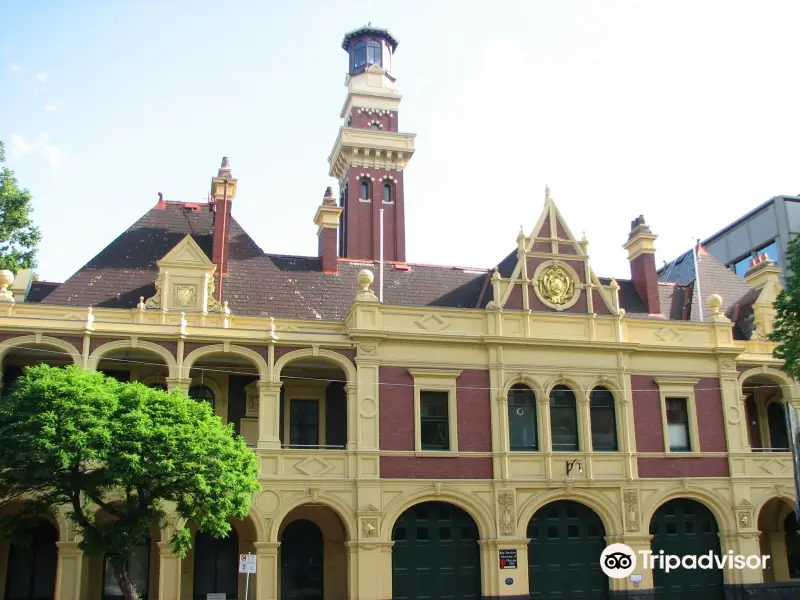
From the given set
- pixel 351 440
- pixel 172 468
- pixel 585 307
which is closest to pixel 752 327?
pixel 585 307

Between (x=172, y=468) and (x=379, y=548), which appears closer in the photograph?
(x=172, y=468)

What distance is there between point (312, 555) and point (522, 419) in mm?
9101

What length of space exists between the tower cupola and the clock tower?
0.24ft

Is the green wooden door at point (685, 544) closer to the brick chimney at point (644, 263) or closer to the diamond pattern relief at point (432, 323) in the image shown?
the brick chimney at point (644, 263)

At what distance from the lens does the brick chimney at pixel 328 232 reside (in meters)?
36.6

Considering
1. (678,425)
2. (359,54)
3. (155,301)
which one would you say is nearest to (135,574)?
(155,301)

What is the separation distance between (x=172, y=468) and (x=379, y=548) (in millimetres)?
9390

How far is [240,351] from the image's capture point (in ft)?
99.1

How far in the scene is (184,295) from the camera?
31.0m

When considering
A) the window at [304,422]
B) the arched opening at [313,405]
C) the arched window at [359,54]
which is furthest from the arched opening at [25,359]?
the arched window at [359,54]

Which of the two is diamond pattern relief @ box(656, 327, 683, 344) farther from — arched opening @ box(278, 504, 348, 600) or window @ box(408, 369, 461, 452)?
arched opening @ box(278, 504, 348, 600)

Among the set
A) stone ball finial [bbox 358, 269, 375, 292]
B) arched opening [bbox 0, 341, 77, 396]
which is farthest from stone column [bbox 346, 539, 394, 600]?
arched opening [bbox 0, 341, 77, 396]

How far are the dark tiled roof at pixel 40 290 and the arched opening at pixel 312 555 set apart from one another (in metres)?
12.3

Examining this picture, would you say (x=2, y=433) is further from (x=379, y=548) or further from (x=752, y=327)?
(x=752, y=327)
